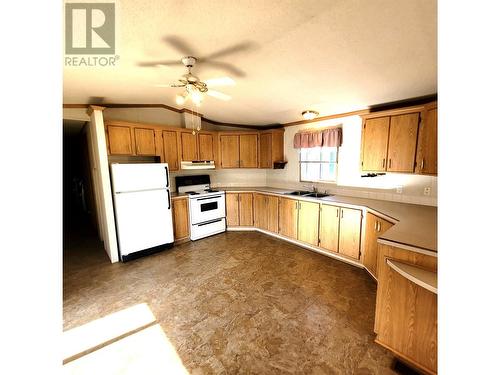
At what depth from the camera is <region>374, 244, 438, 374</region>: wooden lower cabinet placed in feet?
4.42

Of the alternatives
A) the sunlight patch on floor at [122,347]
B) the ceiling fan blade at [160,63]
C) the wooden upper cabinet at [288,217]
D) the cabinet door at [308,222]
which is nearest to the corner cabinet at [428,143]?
the cabinet door at [308,222]

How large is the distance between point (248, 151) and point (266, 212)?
4.76ft

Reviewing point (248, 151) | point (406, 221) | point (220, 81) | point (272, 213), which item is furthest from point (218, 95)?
point (406, 221)

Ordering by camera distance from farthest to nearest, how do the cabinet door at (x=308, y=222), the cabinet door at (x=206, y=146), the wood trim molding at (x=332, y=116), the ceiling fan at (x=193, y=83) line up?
1. the cabinet door at (x=206, y=146)
2. the cabinet door at (x=308, y=222)
3. the wood trim molding at (x=332, y=116)
4. the ceiling fan at (x=193, y=83)

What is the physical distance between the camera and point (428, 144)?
2.29 metres

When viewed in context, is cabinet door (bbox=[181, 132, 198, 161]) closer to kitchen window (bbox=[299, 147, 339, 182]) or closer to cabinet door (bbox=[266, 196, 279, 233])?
cabinet door (bbox=[266, 196, 279, 233])

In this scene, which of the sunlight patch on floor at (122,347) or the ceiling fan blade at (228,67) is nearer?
the sunlight patch on floor at (122,347)

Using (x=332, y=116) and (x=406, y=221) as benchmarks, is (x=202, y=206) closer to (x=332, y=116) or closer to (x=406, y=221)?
(x=332, y=116)

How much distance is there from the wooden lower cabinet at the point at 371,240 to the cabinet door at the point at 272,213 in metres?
1.68

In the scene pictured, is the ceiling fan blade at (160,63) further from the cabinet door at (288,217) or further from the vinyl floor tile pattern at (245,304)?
the cabinet door at (288,217)

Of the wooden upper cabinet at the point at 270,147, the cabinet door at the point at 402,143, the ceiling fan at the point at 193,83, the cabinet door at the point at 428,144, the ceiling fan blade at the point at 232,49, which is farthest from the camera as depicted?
the wooden upper cabinet at the point at 270,147

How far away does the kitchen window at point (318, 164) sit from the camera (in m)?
3.84

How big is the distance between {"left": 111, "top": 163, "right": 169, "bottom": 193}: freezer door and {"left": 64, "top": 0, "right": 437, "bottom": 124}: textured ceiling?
110 centimetres
